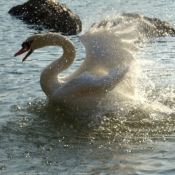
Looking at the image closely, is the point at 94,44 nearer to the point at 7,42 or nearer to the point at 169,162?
the point at 169,162

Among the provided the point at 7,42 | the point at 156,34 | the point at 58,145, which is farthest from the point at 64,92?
the point at 156,34

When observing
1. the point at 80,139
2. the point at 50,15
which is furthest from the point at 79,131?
the point at 50,15

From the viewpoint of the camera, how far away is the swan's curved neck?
887cm

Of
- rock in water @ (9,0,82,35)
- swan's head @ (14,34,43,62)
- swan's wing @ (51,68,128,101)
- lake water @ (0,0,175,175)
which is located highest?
swan's head @ (14,34,43,62)

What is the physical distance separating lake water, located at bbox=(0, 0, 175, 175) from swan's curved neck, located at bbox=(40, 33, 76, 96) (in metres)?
0.37

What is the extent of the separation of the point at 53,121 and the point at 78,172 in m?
2.17

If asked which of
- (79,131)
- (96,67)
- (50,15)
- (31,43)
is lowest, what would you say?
(50,15)

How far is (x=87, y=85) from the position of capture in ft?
27.0

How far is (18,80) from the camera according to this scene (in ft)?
34.5

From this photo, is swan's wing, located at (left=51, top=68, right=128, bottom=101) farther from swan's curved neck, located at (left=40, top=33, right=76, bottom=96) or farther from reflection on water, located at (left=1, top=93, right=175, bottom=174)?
reflection on water, located at (left=1, top=93, right=175, bottom=174)

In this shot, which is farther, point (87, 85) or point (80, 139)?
point (87, 85)

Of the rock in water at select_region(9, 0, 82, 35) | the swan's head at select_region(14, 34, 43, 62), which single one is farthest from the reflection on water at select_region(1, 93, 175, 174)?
the rock in water at select_region(9, 0, 82, 35)

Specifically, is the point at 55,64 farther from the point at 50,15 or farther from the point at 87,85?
the point at 50,15

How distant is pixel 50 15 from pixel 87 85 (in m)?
8.61
